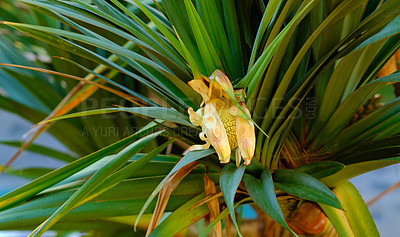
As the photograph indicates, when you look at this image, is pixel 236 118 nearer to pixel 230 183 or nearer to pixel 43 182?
pixel 230 183

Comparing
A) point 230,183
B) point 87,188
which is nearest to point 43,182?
point 87,188

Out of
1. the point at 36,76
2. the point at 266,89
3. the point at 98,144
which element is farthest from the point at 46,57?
the point at 266,89

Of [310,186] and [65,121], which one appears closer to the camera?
[310,186]

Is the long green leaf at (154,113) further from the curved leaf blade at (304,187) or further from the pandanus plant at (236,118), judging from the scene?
the curved leaf blade at (304,187)

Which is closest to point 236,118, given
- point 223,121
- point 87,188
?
point 223,121

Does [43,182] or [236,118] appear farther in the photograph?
[43,182]

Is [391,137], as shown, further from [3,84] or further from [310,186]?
[3,84]

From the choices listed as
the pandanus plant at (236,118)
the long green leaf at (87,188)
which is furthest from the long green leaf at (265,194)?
the long green leaf at (87,188)
